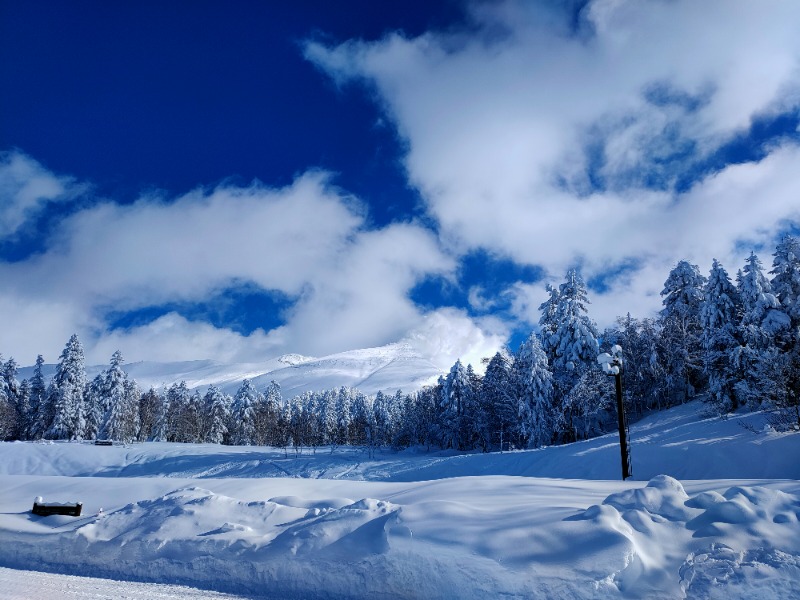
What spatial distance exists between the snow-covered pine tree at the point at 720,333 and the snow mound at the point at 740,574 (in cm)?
3290

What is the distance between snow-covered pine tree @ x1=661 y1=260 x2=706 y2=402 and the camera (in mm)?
43722

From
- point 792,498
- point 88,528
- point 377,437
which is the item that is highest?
point 792,498

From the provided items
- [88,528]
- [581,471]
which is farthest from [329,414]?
[88,528]

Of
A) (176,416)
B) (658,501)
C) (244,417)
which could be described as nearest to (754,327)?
(658,501)

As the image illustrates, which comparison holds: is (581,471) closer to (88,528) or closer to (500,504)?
(500,504)

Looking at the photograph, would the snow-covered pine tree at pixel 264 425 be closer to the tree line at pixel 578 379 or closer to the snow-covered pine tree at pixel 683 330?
the tree line at pixel 578 379

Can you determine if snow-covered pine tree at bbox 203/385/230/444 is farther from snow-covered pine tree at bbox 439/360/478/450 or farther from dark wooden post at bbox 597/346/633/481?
dark wooden post at bbox 597/346/633/481

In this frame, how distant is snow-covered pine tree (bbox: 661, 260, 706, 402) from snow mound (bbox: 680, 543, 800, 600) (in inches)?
1611

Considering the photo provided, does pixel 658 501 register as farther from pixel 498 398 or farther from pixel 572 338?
pixel 498 398

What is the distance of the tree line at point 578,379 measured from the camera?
107 feet

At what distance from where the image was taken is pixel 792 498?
7207 mm

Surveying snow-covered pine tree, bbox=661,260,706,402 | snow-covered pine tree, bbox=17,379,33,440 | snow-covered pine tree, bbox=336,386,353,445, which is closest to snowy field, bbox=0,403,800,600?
snow-covered pine tree, bbox=661,260,706,402

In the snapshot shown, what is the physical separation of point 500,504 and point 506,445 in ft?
175

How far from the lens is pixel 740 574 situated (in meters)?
5.75
